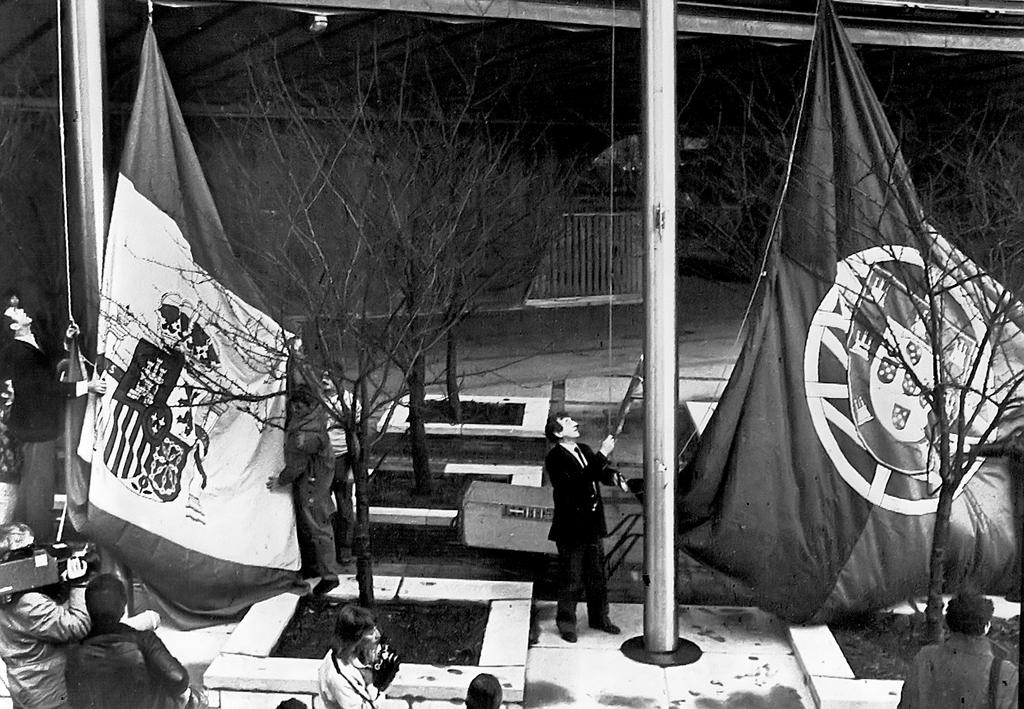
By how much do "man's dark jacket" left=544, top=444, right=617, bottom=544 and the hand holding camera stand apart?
1.06 meters

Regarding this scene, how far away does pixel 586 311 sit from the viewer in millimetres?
4793

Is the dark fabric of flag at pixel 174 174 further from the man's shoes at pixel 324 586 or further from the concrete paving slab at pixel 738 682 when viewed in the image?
the concrete paving slab at pixel 738 682

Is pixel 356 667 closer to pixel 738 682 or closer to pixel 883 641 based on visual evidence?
pixel 738 682

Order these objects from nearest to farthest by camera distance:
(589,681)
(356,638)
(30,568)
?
(356,638) < (30,568) < (589,681)

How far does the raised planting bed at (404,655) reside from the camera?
4.51 m

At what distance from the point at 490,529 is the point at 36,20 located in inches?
108

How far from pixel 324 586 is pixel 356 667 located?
47.5 inches

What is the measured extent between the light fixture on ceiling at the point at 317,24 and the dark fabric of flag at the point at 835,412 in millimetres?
1922

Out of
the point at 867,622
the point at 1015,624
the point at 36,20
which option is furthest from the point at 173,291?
the point at 1015,624

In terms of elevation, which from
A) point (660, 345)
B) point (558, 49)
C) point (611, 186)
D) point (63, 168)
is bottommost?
point (660, 345)

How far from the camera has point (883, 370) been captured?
190 inches

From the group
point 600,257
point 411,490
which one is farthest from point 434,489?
point 600,257

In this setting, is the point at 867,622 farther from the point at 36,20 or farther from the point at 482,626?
the point at 36,20

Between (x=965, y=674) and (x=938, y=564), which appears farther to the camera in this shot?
(x=938, y=564)
